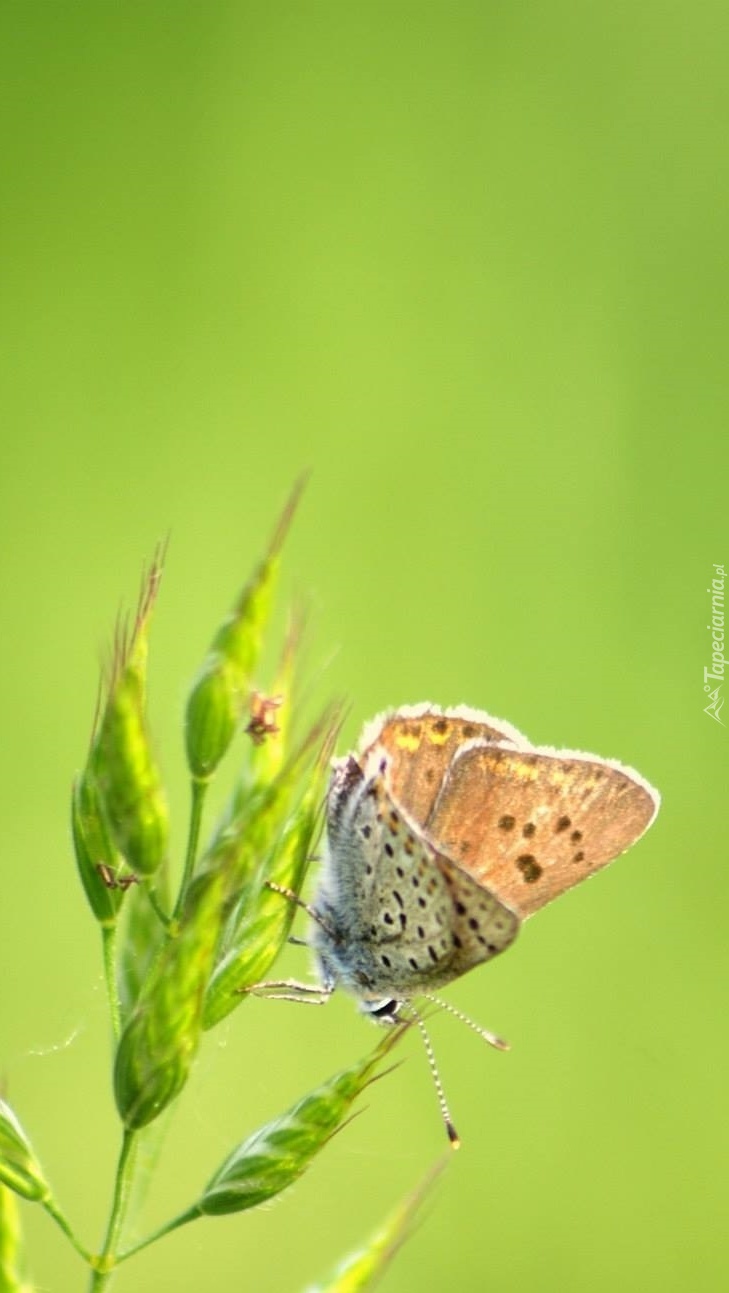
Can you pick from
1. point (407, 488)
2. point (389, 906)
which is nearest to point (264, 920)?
point (389, 906)

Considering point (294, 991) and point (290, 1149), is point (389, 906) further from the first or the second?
point (290, 1149)

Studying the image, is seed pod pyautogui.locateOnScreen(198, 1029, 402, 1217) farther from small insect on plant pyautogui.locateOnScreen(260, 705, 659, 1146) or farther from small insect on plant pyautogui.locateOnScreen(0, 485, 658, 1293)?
small insect on plant pyautogui.locateOnScreen(260, 705, 659, 1146)

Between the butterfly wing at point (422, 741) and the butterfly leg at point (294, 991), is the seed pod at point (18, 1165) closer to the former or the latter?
the butterfly leg at point (294, 991)

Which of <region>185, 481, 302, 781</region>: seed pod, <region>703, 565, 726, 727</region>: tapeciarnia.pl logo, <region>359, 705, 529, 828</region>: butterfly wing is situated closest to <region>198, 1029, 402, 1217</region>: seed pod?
<region>185, 481, 302, 781</region>: seed pod

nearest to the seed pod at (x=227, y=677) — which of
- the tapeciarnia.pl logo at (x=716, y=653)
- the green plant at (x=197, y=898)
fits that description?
the green plant at (x=197, y=898)

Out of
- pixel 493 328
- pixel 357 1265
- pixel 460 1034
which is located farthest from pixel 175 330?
pixel 357 1265

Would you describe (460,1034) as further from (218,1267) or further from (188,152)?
(188,152)
